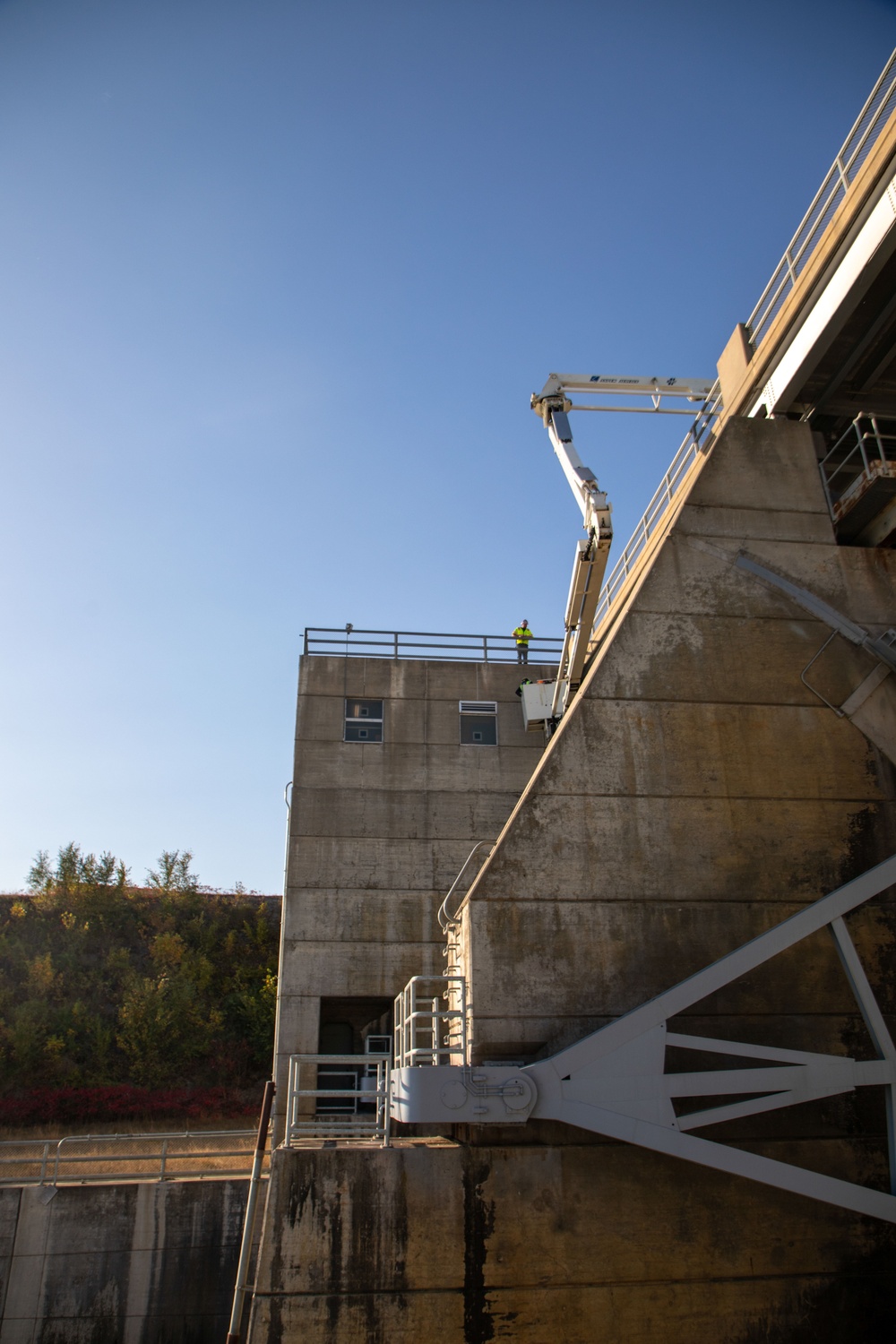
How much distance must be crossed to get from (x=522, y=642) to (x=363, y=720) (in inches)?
173

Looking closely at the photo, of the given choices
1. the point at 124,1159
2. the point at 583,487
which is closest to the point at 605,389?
the point at 583,487

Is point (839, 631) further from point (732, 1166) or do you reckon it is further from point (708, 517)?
point (732, 1166)

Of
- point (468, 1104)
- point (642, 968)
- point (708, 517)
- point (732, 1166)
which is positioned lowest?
point (732, 1166)

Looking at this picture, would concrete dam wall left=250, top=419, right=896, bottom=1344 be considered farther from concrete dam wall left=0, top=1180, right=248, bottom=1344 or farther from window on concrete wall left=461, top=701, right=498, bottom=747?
window on concrete wall left=461, top=701, right=498, bottom=747

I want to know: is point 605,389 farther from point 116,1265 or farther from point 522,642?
point 116,1265

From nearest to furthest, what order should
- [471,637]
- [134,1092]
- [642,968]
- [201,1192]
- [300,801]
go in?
[642,968], [201,1192], [300,801], [471,637], [134,1092]

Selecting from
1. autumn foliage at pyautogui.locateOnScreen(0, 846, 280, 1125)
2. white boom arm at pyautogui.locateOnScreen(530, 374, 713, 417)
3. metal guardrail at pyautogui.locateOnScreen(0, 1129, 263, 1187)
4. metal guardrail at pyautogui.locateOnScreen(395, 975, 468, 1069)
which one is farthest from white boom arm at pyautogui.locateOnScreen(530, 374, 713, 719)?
autumn foliage at pyautogui.locateOnScreen(0, 846, 280, 1125)

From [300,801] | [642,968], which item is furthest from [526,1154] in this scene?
[300,801]

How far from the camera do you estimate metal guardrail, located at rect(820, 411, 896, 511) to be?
12.4 m

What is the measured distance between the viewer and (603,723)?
1141 cm

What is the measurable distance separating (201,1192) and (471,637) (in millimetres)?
12510

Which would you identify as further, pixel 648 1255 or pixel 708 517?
pixel 708 517

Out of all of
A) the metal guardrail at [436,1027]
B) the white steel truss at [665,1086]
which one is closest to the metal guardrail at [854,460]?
the white steel truss at [665,1086]

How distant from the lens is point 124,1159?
16.7 metres
